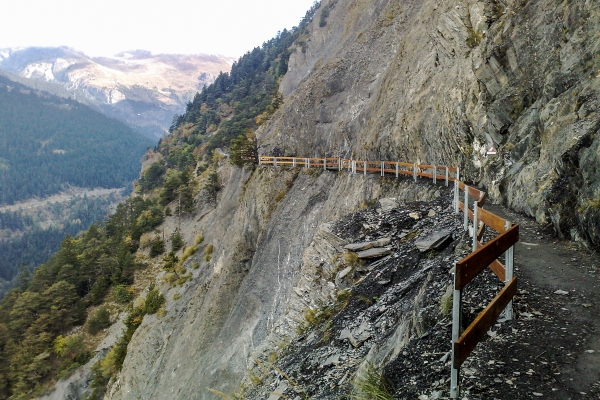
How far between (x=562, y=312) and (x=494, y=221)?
4.54ft

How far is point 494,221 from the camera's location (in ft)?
18.4

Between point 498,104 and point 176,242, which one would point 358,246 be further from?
point 176,242

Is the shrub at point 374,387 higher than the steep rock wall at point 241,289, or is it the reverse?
the shrub at point 374,387

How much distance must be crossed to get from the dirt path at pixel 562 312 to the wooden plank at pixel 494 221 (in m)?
0.84

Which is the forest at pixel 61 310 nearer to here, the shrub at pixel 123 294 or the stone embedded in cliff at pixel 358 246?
the shrub at pixel 123 294

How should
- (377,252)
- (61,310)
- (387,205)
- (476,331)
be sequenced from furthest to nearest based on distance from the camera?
1. (61,310)
2. (387,205)
3. (377,252)
4. (476,331)

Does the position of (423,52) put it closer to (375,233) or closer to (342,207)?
(342,207)

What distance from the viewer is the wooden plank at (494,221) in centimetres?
523

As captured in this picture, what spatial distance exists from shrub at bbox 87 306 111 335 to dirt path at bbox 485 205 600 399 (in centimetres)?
5595

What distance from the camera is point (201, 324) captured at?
2491 cm

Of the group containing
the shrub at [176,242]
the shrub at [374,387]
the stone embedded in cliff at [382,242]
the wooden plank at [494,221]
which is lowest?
the shrub at [176,242]

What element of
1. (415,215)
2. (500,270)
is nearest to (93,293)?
(415,215)

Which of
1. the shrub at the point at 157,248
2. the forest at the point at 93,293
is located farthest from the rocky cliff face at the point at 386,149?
the shrub at the point at 157,248

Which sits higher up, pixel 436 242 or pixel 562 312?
pixel 562 312
